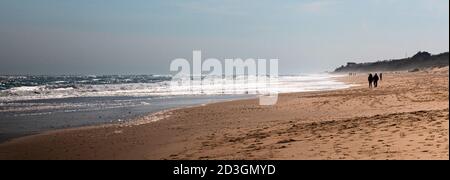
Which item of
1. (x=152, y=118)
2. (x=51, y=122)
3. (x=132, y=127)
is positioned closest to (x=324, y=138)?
(x=132, y=127)

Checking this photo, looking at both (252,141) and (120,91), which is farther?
(120,91)

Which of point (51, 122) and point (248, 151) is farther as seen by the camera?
point (51, 122)

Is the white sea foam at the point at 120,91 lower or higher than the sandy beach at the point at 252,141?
higher

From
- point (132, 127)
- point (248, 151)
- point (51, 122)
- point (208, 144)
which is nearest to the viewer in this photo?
point (248, 151)

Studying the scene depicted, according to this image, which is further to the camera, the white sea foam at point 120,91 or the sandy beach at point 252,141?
the white sea foam at point 120,91

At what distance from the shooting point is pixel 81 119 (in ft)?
59.8

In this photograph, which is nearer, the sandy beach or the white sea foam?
the sandy beach

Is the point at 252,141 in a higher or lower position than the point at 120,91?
lower

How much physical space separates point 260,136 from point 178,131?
363 centimetres

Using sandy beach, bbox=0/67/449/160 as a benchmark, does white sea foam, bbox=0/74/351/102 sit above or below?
above
